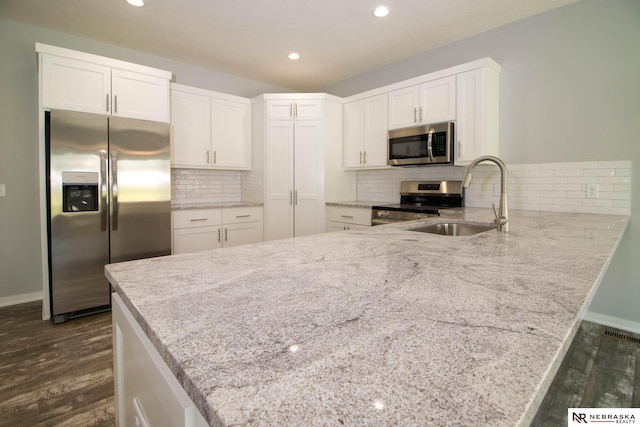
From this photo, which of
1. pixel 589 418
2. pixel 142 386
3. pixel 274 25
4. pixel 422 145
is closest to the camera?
pixel 142 386

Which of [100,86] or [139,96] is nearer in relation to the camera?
[100,86]

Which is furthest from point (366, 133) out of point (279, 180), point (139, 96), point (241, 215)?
point (139, 96)

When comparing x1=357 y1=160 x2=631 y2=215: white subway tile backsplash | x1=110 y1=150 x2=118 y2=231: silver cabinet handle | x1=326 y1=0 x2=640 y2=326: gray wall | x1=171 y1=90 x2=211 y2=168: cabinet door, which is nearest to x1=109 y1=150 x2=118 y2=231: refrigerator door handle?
x1=110 y1=150 x2=118 y2=231: silver cabinet handle

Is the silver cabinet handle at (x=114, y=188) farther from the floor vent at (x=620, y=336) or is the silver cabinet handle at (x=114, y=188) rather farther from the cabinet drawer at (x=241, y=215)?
the floor vent at (x=620, y=336)

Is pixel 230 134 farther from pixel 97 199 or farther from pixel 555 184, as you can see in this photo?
pixel 555 184

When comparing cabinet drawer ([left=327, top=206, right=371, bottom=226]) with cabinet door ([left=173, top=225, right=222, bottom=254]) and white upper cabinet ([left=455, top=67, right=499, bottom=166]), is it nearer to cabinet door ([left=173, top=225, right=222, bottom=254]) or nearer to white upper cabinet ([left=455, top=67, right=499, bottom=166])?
white upper cabinet ([left=455, top=67, right=499, bottom=166])

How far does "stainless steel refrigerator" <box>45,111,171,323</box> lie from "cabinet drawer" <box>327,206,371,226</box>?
71.5 inches

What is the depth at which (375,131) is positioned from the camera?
3.72 metres

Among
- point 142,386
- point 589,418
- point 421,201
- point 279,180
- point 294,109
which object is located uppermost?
point 294,109

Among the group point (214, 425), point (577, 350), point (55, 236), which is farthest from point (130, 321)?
point (577, 350)

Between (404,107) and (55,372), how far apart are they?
3.56 m

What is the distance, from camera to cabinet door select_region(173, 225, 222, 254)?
10.8 ft

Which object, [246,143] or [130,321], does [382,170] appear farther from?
[130,321]

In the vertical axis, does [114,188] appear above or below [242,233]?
above
